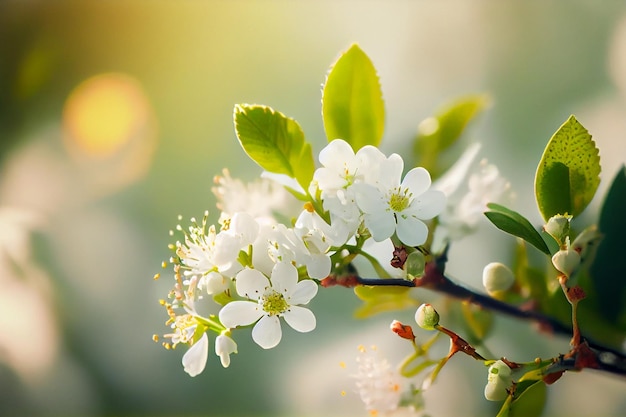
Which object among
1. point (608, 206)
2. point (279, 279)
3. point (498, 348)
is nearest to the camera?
point (279, 279)

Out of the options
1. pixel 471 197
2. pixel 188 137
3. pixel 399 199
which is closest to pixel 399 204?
pixel 399 199

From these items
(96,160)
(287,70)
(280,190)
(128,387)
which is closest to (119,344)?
(128,387)

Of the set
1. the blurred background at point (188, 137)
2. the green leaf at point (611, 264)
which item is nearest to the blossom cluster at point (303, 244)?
the green leaf at point (611, 264)

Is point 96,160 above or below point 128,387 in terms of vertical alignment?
above

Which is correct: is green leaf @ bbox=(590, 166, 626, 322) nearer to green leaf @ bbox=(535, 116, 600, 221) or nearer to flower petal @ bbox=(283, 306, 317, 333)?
green leaf @ bbox=(535, 116, 600, 221)

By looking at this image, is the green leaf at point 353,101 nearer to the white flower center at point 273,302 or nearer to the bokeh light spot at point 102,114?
the white flower center at point 273,302

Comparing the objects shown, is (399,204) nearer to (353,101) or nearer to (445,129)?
(353,101)

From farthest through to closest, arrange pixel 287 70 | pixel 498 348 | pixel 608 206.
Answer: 1. pixel 287 70
2. pixel 498 348
3. pixel 608 206

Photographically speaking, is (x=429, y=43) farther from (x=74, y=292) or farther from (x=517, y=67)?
(x=74, y=292)
